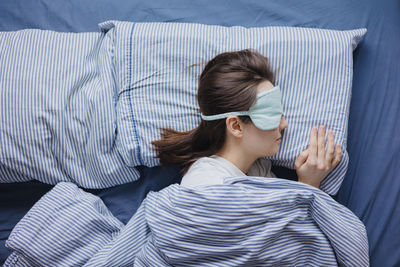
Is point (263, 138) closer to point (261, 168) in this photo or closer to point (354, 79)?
point (261, 168)

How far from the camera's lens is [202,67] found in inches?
45.3

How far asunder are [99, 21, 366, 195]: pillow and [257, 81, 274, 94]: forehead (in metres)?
0.08

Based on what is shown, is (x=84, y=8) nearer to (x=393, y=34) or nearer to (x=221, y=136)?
(x=221, y=136)

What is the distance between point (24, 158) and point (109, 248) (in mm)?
395

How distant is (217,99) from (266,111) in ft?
0.44

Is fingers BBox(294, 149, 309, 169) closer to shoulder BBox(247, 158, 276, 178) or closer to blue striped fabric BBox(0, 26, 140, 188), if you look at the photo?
shoulder BBox(247, 158, 276, 178)

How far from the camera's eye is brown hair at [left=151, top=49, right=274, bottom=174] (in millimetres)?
1021

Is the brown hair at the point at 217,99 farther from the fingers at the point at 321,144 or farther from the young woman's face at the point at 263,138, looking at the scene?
the fingers at the point at 321,144


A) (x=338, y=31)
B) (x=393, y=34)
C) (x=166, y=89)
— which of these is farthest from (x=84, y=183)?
(x=393, y=34)

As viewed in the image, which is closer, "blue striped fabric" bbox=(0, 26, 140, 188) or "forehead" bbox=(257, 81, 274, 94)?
"forehead" bbox=(257, 81, 274, 94)

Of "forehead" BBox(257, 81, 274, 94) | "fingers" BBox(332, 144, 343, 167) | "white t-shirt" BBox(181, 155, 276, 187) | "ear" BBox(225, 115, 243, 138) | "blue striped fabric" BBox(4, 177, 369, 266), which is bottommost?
"blue striped fabric" BBox(4, 177, 369, 266)

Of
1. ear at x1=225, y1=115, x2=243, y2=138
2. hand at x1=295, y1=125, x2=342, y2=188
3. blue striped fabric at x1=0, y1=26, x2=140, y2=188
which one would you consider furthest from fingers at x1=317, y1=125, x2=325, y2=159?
blue striped fabric at x1=0, y1=26, x2=140, y2=188

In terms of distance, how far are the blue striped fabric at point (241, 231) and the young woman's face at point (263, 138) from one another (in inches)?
3.7

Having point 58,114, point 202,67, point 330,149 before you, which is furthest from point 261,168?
point 58,114
